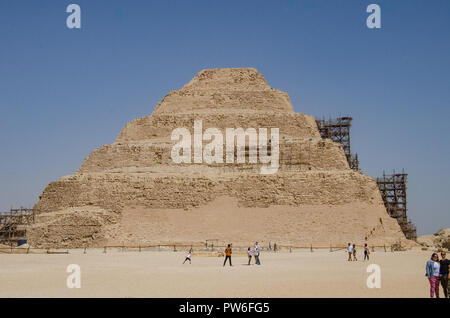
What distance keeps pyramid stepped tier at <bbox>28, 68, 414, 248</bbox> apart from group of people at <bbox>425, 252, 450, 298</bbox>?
1100 inches

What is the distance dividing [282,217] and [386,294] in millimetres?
29495

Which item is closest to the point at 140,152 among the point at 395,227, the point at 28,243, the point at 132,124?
the point at 132,124

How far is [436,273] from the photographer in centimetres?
1497

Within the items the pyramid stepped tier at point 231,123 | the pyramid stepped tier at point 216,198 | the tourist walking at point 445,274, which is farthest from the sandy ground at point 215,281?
the pyramid stepped tier at point 231,123

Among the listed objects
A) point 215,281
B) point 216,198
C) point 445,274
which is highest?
point 216,198

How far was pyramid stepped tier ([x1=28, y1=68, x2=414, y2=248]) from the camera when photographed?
44.8m

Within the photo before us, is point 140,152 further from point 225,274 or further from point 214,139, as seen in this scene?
point 225,274

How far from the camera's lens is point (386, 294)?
16.4m

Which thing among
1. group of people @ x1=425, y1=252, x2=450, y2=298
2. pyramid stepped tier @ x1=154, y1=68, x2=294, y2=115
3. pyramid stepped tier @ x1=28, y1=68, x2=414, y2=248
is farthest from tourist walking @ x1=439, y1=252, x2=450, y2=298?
pyramid stepped tier @ x1=154, y1=68, x2=294, y2=115

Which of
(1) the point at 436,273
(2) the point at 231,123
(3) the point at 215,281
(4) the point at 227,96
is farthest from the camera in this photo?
(4) the point at 227,96

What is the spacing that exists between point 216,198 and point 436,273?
3342cm

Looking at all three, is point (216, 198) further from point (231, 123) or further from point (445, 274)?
point (445, 274)

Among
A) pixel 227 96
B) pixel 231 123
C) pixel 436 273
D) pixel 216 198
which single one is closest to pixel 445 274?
pixel 436 273

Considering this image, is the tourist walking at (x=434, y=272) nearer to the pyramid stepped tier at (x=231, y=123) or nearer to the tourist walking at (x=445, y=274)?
the tourist walking at (x=445, y=274)
